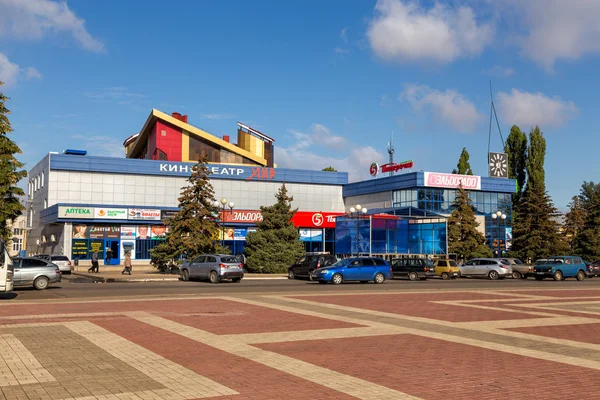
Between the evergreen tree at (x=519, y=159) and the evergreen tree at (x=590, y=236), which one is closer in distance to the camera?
the evergreen tree at (x=590, y=236)

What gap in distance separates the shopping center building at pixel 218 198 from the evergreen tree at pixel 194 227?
850 cm

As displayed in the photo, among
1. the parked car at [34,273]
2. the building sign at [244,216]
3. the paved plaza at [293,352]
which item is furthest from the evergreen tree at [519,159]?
the parked car at [34,273]

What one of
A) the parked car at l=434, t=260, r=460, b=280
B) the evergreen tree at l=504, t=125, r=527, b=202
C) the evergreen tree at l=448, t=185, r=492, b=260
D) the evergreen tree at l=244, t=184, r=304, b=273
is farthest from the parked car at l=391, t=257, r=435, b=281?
the evergreen tree at l=504, t=125, r=527, b=202

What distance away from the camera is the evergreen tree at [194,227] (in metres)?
46.4

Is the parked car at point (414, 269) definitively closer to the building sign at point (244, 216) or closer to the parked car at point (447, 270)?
the parked car at point (447, 270)

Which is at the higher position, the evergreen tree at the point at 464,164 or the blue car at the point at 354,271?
the evergreen tree at the point at 464,164

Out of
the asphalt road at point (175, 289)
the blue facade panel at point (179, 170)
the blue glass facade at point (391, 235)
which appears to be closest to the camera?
the asphalt road at point (175, 289)

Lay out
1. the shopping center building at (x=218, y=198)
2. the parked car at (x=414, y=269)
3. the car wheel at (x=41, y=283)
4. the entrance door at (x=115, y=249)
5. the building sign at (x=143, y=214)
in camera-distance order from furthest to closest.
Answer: the building sign at (x=143, y=214) < the entrance door at (x=115, y=249) < the shopping center building at (x=218, y=198) < the parked car at (x=414, y=269) < the car wheel at (x=41, y=283)

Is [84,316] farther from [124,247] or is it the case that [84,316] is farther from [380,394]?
[124,247]

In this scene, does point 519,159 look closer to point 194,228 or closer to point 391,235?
point 391,235

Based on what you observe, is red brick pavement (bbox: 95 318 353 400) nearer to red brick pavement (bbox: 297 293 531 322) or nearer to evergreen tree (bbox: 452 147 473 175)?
red brick pavement (bbox: 297 293 531 322)

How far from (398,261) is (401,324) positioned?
28477 mm

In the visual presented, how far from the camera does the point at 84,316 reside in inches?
637

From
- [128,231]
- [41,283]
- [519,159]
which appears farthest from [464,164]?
[41,283]
